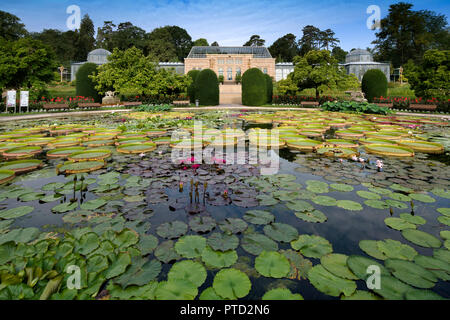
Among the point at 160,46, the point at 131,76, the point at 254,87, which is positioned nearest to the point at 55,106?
the point at 131,76

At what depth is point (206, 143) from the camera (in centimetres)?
684

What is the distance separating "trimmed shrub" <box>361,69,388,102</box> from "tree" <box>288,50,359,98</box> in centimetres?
115

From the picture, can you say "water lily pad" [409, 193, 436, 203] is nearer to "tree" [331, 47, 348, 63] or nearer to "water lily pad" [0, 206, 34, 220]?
"water lily pad" [0, 206, 34, 220]

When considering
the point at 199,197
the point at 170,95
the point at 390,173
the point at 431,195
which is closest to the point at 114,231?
the point at 199,197

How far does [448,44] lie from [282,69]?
1257 inches

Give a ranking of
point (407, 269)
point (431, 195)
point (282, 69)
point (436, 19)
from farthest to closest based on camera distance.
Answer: point (436, 19) < point (282, 69) < point (431, 195) < point (407, 269)

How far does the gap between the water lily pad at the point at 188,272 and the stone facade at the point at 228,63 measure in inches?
2012

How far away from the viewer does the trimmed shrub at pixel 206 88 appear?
Result: 71.4 feet

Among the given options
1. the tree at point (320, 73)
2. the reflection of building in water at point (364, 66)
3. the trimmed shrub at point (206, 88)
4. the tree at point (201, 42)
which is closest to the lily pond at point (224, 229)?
the tree at point (320, 73)

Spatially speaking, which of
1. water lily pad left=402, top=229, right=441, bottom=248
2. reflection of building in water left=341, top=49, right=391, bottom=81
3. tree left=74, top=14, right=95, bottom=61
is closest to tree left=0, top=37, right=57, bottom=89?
water lily pad left=402, top=229, right=441, bottom=248

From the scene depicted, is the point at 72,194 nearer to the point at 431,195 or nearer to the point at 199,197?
the point at 199,197

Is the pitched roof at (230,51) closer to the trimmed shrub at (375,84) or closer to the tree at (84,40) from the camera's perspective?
the tree at (84,40)

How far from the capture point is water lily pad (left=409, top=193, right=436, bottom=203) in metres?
3.39
